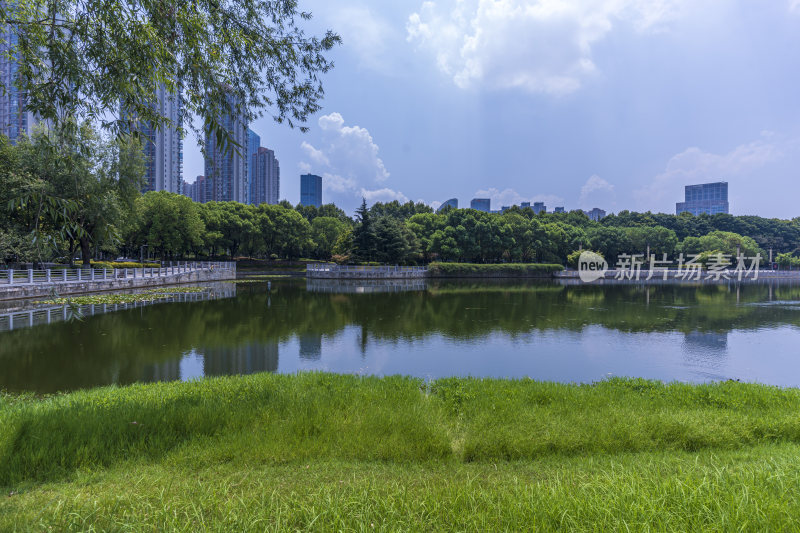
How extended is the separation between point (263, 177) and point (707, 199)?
674 feet

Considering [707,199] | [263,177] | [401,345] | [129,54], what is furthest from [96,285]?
[707,199]

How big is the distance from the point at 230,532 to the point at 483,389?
453cm

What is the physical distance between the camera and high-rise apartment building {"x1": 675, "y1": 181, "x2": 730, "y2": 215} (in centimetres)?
18088

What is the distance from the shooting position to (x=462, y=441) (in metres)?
4.06

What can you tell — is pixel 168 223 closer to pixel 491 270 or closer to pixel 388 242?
pixel 388 242

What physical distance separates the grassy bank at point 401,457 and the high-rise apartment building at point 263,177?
11735 cm

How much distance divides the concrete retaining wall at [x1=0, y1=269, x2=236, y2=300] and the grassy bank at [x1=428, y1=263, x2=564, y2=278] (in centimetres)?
2590

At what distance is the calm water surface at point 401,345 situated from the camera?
8945mm

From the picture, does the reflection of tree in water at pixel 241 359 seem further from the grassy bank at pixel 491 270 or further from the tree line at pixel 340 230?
the grassy bank at pixel 491 270

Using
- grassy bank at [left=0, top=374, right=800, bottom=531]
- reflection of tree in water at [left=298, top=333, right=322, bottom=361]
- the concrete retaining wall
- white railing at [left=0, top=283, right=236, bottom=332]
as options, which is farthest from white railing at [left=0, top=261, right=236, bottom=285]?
grassy bank at [left=0, top=374, right=800, bottom=531]

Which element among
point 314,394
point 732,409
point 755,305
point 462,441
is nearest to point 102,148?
point 314,394

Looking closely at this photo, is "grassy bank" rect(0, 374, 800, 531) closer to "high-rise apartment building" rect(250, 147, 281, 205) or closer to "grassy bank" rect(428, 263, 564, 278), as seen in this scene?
"grassy bank" rect(428, 263, 564, 278)

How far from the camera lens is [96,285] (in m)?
23.1

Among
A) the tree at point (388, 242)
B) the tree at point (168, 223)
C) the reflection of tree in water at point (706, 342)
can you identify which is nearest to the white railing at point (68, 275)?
the tree at point (168, 223)
